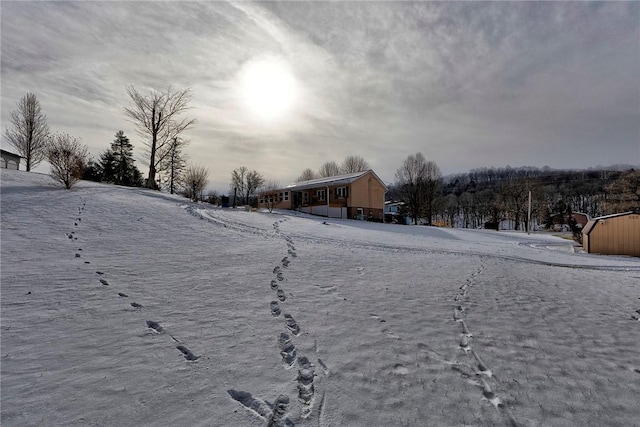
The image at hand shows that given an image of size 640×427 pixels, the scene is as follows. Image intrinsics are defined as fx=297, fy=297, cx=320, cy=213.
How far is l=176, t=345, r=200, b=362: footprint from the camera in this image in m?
3.18

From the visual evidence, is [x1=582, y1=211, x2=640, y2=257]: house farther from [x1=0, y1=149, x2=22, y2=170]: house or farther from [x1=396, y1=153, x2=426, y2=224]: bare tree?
[x1=0, y1=149, x2=22, y2=170]: house

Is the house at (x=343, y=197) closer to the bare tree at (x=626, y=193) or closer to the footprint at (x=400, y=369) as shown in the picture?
the bare tree at (x=626, y=193)

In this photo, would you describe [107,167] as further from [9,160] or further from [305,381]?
[305,381]

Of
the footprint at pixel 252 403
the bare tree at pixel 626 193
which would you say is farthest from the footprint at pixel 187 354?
the bare tree at pixel 626 193

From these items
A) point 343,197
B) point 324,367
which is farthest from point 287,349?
point 343,197

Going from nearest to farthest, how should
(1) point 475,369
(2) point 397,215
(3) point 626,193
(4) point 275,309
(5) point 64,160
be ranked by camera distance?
1. (1) point 475,369
2. (4) point 275,309
3. (5) point 64,160
4. (3) point 626,193
5. (2) point 397,215

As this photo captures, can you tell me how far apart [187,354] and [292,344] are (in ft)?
3.89

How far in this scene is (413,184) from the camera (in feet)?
152

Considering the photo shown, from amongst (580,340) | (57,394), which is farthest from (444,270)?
(57,394)

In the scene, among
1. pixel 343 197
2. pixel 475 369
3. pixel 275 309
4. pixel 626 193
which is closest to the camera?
pixel 475 369

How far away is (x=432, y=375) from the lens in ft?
10.3

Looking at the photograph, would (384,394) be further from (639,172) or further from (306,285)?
(639,172)

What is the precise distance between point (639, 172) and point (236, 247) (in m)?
46.1

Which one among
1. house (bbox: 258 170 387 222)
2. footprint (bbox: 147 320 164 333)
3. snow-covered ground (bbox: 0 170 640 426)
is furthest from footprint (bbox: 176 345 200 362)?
house (bbox: 258 170 387 222)
